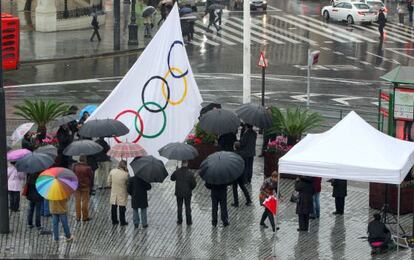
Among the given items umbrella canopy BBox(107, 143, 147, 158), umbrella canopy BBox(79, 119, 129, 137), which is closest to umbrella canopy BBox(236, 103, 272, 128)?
umbrella canopy BBox(79, 119, 129, 137)

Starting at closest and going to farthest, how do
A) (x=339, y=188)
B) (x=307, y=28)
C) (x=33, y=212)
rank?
(x=33, y=212)
(x=339, y=188)
(x=307, y=28)

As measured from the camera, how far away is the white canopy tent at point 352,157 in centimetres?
1920

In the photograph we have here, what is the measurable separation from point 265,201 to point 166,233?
201cm

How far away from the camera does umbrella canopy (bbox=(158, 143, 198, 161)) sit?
→ 20.8 metres

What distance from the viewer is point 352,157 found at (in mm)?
19547

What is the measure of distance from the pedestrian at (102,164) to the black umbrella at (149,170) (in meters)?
2.52

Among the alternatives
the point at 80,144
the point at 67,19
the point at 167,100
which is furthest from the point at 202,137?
the point at 67,19

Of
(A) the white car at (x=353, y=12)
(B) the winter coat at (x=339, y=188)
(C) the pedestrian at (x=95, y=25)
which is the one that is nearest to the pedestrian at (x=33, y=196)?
(B) the winter coat at (x=339, y=188)

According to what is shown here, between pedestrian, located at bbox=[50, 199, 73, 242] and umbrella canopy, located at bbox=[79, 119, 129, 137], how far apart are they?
2611mm

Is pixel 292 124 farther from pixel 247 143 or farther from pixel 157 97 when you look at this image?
pixel 157 97

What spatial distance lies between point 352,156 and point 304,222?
191 cm

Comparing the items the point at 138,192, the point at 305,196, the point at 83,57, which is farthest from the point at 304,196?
the point at 83,57

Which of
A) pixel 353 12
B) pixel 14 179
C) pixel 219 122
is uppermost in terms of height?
pixel 353 12

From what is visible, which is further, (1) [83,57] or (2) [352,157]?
(1) [83,57]
